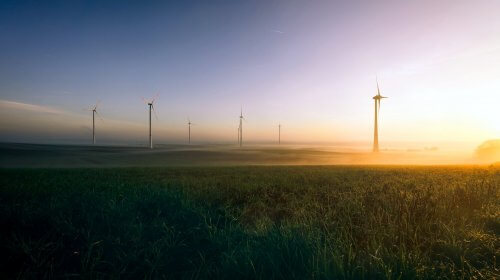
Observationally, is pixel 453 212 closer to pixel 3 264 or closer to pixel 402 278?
pixel 402 278

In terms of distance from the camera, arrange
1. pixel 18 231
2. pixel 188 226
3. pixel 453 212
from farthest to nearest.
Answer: pixel 453 212 < pixel 188 226 < pixel 18 231

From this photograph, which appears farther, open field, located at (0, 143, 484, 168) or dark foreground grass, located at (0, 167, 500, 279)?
open field, located at (0, 143, 484, 168)

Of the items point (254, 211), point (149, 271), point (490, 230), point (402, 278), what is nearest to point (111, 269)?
point (149, 271)

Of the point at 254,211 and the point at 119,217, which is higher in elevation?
the point at 119,217

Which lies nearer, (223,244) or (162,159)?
(223,244)

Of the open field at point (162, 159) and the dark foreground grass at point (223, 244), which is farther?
the open field at point (162, 159)

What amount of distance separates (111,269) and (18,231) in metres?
3.61

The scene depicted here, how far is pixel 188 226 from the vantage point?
8375 mm

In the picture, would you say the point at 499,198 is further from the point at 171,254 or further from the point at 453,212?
the point at 171,254

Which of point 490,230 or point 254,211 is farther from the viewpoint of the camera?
point 254,211

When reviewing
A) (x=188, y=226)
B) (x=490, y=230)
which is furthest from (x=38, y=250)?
(x=490, y=230)

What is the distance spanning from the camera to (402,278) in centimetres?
504

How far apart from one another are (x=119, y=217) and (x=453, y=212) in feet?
38.0

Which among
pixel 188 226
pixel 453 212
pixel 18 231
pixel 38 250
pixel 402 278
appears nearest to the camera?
pixel 402 278
